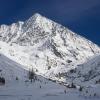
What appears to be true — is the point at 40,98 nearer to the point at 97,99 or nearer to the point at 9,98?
the point at 9,98

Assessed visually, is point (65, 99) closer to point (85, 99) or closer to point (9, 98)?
point (85, 99)

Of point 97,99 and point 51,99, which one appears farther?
point 97,99

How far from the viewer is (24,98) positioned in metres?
97.4

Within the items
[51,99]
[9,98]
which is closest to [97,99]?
[51,99]

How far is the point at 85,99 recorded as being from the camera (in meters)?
99.8

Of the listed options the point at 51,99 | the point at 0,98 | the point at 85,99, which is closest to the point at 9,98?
the point at 0,98

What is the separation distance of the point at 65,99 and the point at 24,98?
9736 mm

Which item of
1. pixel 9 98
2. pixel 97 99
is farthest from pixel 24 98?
pixel 97 99

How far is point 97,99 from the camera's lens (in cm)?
10312

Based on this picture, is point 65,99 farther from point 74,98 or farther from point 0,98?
point 0,98


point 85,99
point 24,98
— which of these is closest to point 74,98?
point 85,99

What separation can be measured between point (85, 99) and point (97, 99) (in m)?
4.70

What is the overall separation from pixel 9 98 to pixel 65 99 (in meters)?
13.3

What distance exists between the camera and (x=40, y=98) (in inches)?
3844
